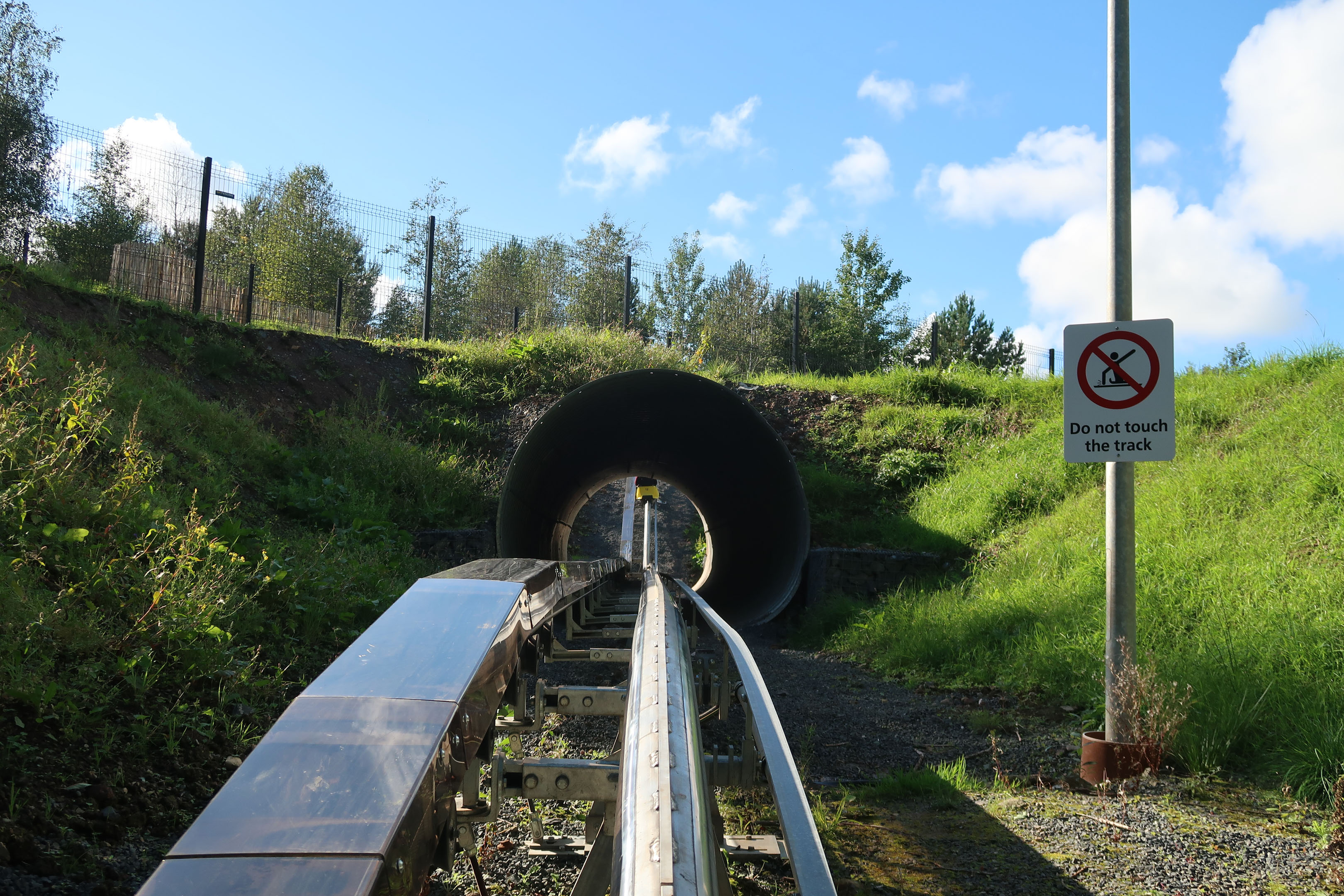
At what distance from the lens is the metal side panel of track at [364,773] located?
1070mm

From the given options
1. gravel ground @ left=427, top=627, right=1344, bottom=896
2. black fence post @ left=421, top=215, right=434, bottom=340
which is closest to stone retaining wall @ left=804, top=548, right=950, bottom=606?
gravel ground @ left=427, top=627, right=1344, bottom=896

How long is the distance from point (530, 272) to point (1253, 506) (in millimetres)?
36745

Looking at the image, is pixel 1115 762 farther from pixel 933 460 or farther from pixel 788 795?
pixel 933 460

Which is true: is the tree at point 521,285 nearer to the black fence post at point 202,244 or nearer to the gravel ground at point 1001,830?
the black fence post at point 202,244

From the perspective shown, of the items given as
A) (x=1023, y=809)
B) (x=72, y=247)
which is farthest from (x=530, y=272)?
(x=1023, y=809)

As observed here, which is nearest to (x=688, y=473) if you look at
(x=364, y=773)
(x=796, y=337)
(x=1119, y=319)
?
(x=1119, y=319)

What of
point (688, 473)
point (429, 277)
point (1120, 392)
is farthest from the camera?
point (429, 277)

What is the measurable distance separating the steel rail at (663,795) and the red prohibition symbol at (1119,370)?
297cm

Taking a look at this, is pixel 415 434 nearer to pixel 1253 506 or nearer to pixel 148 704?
pixel 148 704

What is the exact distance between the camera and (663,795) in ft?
4.55

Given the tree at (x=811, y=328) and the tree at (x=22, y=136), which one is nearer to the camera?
the tree at (x=22, y=136)

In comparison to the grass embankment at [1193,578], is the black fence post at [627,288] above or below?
above

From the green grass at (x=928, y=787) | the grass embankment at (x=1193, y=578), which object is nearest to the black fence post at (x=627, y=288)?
the grass embankment at (x=1193, y=578)

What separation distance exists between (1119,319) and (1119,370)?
294mm
